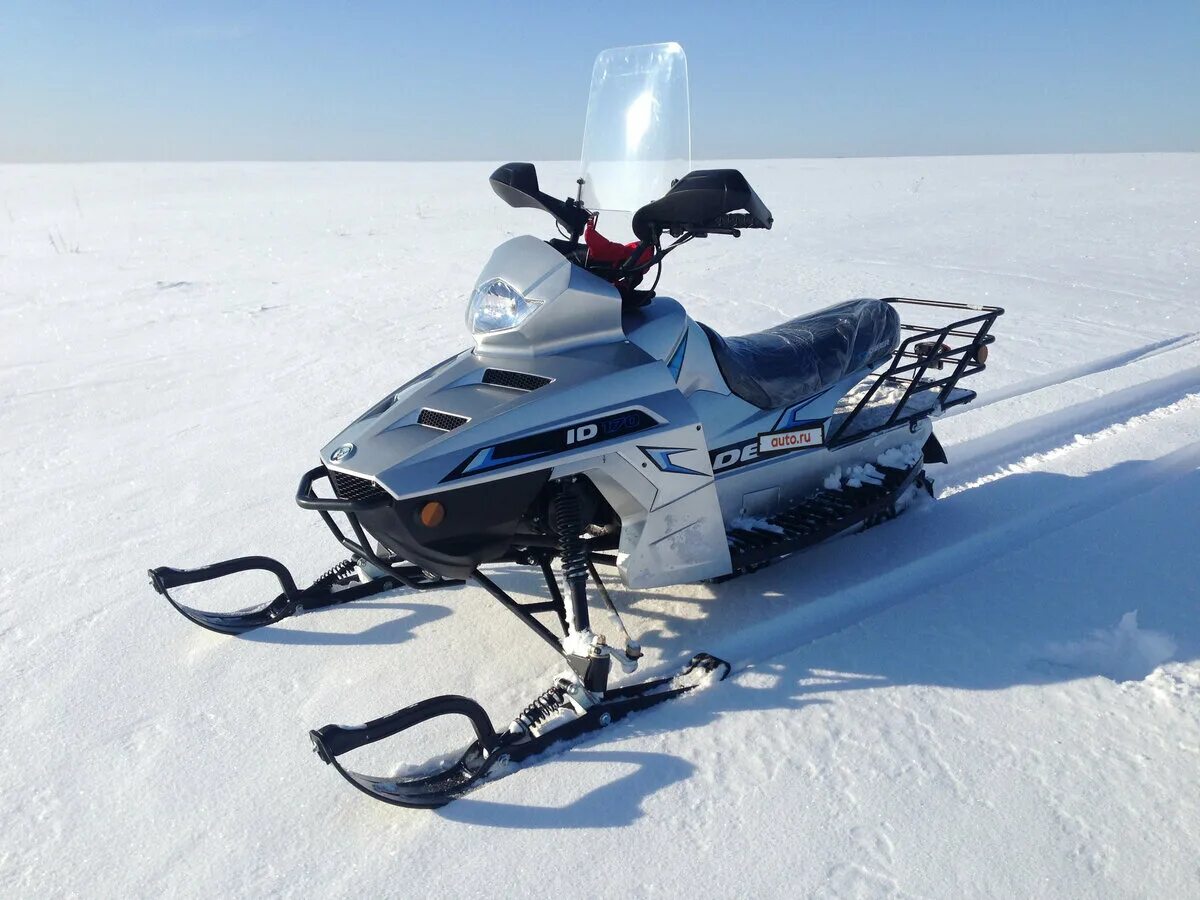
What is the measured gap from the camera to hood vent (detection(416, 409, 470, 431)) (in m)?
2.88

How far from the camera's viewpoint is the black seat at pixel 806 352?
3.61 m

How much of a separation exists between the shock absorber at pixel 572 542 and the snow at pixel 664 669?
13.2 inches

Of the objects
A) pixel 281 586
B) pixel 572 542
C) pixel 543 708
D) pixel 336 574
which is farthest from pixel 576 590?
pixel 281 586

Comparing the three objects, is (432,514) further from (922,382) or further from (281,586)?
(922,382)

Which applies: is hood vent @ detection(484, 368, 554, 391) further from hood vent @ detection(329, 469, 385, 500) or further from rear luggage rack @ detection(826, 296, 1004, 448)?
rear luggage rack @ detection(826, 296, 1004, 448)

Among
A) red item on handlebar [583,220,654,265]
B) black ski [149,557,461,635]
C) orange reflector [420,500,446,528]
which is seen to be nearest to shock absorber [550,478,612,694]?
orange reflector [420,500,446,528]

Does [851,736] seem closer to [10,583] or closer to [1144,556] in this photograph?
[1144,556]

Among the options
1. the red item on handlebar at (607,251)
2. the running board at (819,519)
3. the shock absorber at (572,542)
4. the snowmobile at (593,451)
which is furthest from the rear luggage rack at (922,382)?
the shock absorber at (572,542)

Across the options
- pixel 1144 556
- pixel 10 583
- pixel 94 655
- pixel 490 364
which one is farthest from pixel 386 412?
pixel 1144 556

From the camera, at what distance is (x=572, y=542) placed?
10.0 ft

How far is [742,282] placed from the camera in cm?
1043

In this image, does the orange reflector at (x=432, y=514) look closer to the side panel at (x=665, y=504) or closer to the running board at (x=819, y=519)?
the side panel at (x=665, y=504)

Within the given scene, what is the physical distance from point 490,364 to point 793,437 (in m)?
1.37

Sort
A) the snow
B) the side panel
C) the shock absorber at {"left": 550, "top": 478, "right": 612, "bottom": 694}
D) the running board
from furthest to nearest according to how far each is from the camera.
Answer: the running board, the side panel, the shock absorber at {"left": 550, "top": 478, "right": 612, "bottom": 694}, the snow
